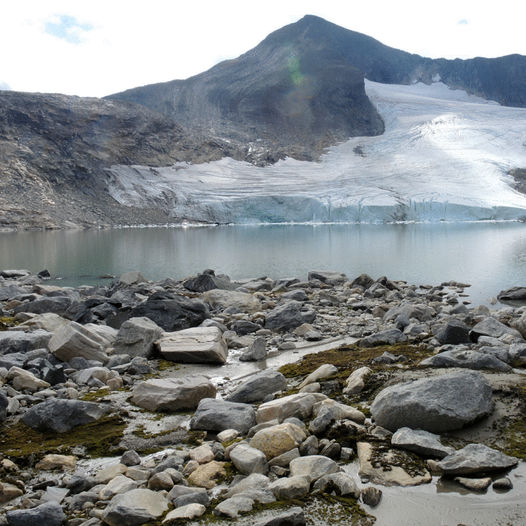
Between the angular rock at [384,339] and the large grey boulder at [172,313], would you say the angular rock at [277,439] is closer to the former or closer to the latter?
the angular rock at [384,339]

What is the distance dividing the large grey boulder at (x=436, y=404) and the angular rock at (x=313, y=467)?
72 centimetres

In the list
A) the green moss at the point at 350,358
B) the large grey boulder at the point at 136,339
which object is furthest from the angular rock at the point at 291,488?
the large grey boulder at the point at 136,339

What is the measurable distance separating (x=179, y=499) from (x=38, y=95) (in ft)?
228

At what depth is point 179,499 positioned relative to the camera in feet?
10.9

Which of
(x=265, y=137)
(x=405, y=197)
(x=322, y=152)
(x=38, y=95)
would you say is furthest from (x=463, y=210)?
(x=38, y=95)

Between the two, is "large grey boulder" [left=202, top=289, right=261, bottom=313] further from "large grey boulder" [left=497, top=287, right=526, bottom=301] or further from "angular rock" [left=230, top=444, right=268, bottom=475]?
"angular rock" [left=230, top=444, right=268, bottom=475]

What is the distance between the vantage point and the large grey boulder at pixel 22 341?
6939mm

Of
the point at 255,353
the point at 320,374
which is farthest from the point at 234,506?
the point at 255,353

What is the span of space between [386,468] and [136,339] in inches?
178

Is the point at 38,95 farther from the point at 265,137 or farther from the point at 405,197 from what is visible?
the point at 405,197

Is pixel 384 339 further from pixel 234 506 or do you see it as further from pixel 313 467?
pixel 234 506

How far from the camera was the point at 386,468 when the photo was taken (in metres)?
3.60

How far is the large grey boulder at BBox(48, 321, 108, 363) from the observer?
264 inches

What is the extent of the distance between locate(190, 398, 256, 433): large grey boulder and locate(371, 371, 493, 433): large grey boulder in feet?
3.24
